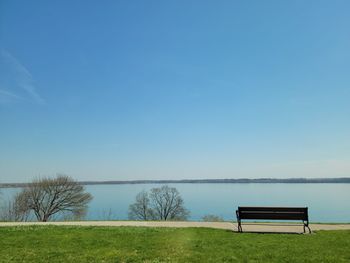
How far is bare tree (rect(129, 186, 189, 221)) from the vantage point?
180ft

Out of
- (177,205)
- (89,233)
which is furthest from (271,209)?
(177,205)

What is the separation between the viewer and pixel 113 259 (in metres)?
7.44

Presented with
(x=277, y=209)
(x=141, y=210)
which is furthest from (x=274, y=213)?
(x=141, y=210)

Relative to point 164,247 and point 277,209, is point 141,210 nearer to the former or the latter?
point 277,209

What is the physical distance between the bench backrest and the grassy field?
178cm

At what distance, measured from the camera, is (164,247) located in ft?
29.1

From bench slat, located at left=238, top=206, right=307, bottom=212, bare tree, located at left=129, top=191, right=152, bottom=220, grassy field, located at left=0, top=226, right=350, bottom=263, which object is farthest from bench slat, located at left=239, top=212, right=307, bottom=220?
bare tree, located at left=129, top=191, right=152, bottom=220

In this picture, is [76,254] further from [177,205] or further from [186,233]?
[177,205]

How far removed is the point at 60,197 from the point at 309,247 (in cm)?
3867

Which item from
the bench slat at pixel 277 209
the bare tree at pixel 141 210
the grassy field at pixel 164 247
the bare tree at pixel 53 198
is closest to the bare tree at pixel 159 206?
the bare tree at pixel 141 210

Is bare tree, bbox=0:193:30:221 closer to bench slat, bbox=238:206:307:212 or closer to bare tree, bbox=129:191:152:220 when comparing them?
bare tree, bbox=129:191:152:220

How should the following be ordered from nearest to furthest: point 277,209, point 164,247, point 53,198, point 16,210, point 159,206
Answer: point 164,247, point 277,209, point 16,210, point 53,198, point 159,206

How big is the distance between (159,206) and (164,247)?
2014 inches

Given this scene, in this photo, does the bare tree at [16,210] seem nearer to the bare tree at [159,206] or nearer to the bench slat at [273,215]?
the bare tree at [159,206]
